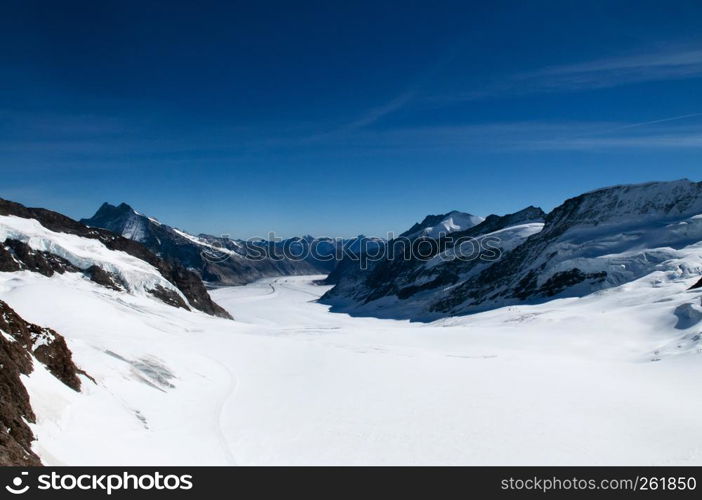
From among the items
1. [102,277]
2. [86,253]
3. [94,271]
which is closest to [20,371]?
[102,277]

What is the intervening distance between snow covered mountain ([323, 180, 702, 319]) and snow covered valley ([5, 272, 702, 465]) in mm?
33134

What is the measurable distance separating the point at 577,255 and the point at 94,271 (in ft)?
280

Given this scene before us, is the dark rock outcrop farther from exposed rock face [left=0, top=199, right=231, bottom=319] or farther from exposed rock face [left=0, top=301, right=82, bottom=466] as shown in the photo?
exposed rock face [left=0, top=301, right=82, bottom=466]

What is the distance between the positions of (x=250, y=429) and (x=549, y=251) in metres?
87.1

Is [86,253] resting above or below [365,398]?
above

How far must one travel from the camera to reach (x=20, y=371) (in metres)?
14.4

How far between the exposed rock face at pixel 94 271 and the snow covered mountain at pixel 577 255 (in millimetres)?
49919

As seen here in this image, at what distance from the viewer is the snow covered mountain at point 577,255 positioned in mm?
75812

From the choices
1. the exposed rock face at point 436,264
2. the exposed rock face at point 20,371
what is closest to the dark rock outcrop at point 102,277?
the exposed rock face at point 20,371

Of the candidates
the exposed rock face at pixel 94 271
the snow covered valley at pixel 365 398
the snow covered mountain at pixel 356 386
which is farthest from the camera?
the exposed rock face at pixel 94 271

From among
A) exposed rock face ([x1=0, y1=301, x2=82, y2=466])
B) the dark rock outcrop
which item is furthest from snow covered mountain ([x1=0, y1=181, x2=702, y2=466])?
the dark rock outcrop

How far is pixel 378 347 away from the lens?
41469 millimetres

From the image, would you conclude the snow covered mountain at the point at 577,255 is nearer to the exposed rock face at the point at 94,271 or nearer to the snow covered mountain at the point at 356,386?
the snow covered mountain at the point at 356,386

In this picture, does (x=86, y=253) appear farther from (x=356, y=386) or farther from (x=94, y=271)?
(x=356, y=386)
